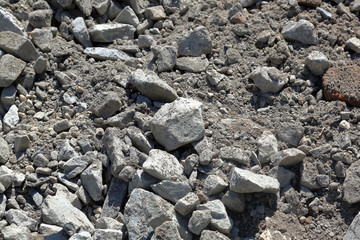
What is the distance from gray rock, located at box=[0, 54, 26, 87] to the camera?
410cm

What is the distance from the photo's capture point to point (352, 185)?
3.52 m

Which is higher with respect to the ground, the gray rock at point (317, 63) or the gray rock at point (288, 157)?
the gray rock at point (317, 63)

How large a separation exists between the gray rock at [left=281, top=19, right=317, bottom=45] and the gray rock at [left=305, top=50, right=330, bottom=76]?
21cm

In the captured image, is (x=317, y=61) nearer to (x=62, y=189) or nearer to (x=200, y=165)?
(x=200, y=165)

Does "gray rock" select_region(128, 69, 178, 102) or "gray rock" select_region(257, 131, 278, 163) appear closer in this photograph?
"gray rock" select_region(257, 131, 278, 163)

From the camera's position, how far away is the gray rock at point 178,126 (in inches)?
147

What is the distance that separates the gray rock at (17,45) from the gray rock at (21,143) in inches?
29.9

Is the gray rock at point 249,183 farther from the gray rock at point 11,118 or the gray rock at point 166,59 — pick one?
the gray rock at point 11,118

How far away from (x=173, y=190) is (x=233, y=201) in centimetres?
38

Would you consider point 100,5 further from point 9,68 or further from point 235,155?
point 235,155

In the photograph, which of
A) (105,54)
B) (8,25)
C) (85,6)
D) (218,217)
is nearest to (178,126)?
(218,217)

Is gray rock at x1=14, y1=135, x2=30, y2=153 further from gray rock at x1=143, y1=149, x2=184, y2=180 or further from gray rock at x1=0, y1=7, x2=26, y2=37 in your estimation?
gray rock at x1=0, y1=7, x2=26, y2=37

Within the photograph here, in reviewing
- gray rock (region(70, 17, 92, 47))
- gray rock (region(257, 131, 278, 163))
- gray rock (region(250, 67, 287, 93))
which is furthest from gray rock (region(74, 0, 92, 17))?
gray rock (region(257, 131, 278, 163))

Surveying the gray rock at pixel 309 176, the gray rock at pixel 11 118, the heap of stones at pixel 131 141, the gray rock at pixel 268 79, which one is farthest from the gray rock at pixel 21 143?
the gray rock at pixel 309 176
